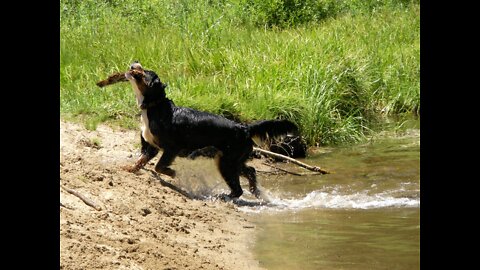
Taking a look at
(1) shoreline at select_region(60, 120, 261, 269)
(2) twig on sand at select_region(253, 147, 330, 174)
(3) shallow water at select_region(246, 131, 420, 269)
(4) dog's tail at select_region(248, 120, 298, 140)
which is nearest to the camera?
(1) shoreline at select_region(60, 120, 261, 269)

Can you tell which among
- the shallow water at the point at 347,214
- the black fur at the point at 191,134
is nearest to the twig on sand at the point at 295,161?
the shallow water at the point at 347,214

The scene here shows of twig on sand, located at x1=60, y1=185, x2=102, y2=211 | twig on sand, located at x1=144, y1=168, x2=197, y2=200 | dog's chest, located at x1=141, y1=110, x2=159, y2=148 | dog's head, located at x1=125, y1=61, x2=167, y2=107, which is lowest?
twig on sand, located at x1=144, y1=168, x2=197, y2=200

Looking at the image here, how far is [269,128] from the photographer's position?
8.84 meters

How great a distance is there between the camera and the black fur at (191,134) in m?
8.48

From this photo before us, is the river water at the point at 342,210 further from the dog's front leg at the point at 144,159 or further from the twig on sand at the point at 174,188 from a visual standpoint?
the dog's front leg at the point at 144,159

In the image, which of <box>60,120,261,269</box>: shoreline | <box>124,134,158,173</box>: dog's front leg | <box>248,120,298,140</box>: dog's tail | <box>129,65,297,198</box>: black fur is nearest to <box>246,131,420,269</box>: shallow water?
<box>60,120,261,269</box>: shoreline

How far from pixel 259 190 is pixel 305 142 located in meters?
2.58

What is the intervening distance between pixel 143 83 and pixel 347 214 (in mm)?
2692

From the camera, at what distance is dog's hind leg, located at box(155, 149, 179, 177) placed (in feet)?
27.5

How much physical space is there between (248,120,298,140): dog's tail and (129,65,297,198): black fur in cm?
5

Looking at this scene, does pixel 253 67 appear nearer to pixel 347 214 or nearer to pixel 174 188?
pixel 174 188

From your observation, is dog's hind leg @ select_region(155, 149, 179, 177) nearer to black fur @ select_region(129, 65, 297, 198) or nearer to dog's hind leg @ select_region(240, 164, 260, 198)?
black fur @ select_region(129, 65, 297, 198)

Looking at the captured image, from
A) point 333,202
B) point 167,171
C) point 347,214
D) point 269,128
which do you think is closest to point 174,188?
point 167,171
